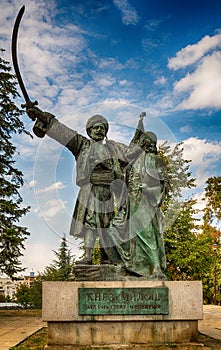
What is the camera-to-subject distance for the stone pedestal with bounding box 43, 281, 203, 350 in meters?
6.57

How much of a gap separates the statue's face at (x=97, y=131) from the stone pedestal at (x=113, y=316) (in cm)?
247

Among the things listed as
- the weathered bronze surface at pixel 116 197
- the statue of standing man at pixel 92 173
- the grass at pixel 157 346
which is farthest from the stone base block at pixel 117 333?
the statue of standing man at pixel 92 173

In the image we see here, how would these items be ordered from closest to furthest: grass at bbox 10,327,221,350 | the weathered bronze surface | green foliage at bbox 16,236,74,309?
grass at bbox 10,327,221,350 < the weathered bronze surface < green foliage at bbox 16,236,74,309

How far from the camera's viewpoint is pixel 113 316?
21.8ft

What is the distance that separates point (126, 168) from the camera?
7.70 meters

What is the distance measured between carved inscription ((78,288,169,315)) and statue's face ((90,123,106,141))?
8.47 ft

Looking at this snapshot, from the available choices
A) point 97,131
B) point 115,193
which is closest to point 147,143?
point 97,131

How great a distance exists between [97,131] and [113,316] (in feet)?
10.1

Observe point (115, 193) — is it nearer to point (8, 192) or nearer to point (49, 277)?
point (8, 192)

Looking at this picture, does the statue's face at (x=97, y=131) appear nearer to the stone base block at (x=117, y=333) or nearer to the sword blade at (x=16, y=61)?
the sword blade at (x=16, y=61)

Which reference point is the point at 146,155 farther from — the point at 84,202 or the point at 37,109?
the point at 37,109

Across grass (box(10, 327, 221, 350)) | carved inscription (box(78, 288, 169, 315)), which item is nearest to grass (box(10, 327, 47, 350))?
grass (box(10, 327, 221, 350))

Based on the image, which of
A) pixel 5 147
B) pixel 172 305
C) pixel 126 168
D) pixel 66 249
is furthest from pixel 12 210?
pixel 66 249

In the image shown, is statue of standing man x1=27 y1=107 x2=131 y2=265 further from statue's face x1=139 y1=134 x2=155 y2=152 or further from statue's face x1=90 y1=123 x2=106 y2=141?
statue's face x1=139 y1=134 x2=155 y2=152
